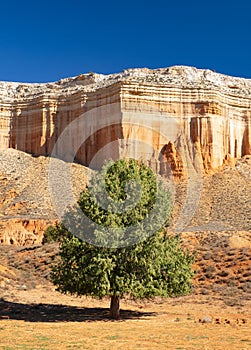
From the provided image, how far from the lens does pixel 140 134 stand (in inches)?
2475

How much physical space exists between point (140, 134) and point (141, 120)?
1956 mm

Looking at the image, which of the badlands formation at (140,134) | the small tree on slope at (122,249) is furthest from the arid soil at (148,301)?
the small tree on slope at (122,249)

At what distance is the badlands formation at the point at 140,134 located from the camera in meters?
55.2

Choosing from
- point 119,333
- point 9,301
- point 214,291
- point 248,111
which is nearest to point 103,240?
point 119,333

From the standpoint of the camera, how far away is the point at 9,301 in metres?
23.8

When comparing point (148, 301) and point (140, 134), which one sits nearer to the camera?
point (148, 301)

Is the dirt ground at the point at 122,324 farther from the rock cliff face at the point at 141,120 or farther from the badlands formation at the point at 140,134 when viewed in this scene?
the rock cliff face at the point at 141,120

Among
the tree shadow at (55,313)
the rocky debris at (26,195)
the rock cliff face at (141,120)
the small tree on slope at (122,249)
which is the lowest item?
the tree shadow at (55,313)

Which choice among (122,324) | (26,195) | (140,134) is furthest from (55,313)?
(140,134)

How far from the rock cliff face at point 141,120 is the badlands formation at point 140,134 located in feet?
0.40

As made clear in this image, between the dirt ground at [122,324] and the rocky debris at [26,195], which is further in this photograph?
the rocky debris at [26,195]

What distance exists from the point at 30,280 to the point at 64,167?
3389cm

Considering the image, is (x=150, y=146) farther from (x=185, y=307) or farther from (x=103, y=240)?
(x=103, y=240)

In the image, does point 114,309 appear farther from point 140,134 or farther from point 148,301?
point 140,134
